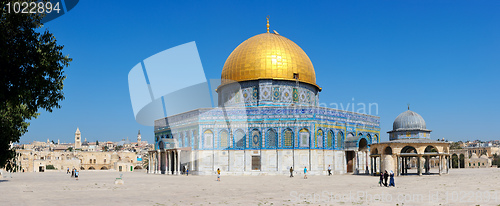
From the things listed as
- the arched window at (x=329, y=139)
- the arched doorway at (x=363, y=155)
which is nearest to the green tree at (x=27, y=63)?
the arched window at (x=329, y=139)

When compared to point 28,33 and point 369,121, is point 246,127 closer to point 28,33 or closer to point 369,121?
point 369,121

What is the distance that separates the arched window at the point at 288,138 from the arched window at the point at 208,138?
6477 mm

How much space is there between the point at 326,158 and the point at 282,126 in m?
4.87

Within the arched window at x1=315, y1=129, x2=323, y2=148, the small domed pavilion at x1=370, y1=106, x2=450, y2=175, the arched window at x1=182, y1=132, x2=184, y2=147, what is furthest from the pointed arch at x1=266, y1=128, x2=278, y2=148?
the arched window at x1=182, y1=132, x2=184, y2=147

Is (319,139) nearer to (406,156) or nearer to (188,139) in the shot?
(406,156)

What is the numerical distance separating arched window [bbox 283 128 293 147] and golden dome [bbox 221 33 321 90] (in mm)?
6780

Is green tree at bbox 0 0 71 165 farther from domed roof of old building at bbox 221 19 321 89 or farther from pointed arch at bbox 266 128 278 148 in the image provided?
domed roof of old building at bbox 221 19 321 89

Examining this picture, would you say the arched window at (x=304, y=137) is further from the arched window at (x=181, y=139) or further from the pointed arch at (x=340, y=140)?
the arched window at (x=181, y=139)

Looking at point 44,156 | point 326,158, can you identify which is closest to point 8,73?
point 326,158

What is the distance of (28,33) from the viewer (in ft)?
37.1

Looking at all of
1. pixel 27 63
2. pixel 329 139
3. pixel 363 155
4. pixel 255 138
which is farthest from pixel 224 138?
pixel 27 63

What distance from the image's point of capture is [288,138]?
3869cm

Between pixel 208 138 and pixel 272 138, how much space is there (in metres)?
5.69

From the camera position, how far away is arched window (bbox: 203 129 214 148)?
3922 cm
